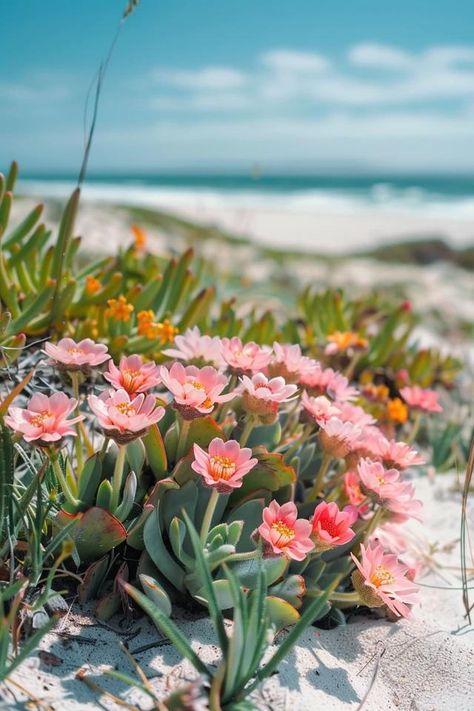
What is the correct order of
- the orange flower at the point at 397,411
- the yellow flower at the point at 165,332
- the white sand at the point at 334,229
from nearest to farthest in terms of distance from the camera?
the yellow flower at the point at 165,332
the orange flower at the point at 397,411
the white sand at the point at 334,229

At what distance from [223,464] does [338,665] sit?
2.03 feet

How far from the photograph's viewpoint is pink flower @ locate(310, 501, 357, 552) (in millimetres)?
1734

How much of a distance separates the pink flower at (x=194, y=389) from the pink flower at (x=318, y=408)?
307 millimetres

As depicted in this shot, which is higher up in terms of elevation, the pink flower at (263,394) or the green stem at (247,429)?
the pink flower at (263,394)

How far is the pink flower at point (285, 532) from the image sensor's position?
1.63 meters

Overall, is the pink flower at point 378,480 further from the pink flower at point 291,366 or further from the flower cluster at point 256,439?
the pink flower at point 291,366

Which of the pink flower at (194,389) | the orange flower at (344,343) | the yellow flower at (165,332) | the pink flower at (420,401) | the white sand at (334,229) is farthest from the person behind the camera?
the white sand at (334,229)

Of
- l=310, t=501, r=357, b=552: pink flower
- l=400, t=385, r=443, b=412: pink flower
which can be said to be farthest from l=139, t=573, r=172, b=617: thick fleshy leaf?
l=400, t=385, r=443, b=412: pink flower


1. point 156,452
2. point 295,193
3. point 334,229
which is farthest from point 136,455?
point 295,193

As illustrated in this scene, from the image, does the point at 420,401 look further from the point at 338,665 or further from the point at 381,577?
the point at 338,665

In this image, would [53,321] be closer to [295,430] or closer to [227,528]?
[295,430]

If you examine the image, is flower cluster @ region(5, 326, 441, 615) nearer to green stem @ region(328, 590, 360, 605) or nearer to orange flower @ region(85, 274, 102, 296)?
green stem @ region(328, 590, 360, 605)

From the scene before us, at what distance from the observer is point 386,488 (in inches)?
71.8

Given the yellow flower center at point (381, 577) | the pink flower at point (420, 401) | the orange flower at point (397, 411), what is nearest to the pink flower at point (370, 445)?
the yellow flower center at point (381, 577)
